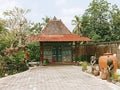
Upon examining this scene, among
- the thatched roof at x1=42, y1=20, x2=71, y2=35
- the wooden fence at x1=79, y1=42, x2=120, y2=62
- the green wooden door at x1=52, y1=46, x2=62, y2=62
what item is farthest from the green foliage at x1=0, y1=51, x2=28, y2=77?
the thatched roof at x1=42, y1=20, x2=71, y2=35

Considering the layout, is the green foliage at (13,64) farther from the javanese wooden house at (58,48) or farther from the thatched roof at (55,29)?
the thatched roof at (55,29)

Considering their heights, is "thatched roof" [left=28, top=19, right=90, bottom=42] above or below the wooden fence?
above

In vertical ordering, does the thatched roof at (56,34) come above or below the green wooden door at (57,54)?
above

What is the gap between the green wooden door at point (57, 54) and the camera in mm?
31375

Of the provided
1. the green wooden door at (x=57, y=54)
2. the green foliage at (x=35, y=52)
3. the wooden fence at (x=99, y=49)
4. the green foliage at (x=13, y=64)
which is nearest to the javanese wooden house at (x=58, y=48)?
the green wooden door at (x=57, y=54)

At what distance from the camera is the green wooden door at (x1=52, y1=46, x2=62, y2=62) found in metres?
31.4

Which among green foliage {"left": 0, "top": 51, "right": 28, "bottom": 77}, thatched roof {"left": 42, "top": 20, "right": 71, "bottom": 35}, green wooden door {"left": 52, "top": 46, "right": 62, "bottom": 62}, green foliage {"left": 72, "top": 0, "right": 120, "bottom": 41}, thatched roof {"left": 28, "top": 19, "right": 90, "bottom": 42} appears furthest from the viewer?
green foliage {"left": 72, "top": 0, "right": 120, "bottom": 41}

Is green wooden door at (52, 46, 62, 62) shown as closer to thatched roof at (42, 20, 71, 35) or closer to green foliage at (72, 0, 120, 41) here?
thatched roof at (42, 20, 71, 35)

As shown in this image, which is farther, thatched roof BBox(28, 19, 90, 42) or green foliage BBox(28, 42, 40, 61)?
green foliage BBox(28, 42, 40, 61)

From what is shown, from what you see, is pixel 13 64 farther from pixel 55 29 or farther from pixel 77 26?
pixel 77 26

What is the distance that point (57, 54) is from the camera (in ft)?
103

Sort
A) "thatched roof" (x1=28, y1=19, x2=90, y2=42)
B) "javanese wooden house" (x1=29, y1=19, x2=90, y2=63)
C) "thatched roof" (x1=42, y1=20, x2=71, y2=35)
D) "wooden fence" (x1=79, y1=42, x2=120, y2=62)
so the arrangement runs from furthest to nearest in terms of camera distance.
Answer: "thatched roof" (x1=42, y1=20, x2=71, y2=35) → "javanese wooden house" (x1=29, y1=19, x2=90, y2=63) → "thatched roof" (x1=28, y1=19, x2=90, y2=42) → "wooden fence" (x1=79, y1=42, x2=120, y2=62)

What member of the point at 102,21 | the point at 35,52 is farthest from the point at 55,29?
the point at 102,21

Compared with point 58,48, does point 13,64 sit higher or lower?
lower
